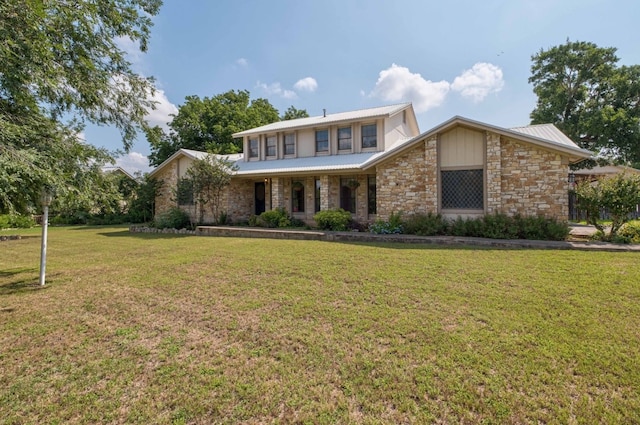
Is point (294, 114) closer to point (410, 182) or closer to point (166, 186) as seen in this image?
point (166, 186)

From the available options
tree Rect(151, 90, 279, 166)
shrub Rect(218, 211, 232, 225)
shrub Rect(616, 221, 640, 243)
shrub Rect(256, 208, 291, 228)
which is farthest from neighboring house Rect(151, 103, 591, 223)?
tree Rect(151, 90, 279, 166)

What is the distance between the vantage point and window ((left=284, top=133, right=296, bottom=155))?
17797 mm

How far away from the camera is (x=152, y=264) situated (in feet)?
26.1

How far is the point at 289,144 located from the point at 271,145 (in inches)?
51.6

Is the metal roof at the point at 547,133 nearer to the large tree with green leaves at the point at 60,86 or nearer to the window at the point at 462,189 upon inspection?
the window at the point at 462,189

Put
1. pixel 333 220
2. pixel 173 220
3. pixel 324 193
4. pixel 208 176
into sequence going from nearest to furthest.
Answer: pixel 333 220 → pixel 324 193 → pixel 208 176 → pixel 173 220

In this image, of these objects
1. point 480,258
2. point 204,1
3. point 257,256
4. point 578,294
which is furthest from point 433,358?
point 204,1

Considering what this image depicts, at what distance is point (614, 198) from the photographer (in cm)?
906

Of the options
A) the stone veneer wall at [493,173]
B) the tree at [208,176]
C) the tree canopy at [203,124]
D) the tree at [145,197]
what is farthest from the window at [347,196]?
the tree canopy at [203,124]

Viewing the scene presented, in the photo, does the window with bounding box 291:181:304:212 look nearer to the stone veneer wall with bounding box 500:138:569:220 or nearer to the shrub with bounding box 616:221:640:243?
the stone veneer wall with bounding box 500:138:569:220

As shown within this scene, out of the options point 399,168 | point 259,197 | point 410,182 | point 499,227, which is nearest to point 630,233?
point 499,227

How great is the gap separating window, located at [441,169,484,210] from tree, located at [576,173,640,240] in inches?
116

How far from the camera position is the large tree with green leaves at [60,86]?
4.49 metres

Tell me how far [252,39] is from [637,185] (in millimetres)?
14572
